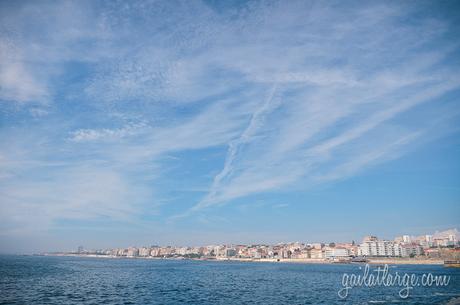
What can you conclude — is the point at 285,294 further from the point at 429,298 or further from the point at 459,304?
the point at 459,304

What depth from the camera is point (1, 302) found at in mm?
47875

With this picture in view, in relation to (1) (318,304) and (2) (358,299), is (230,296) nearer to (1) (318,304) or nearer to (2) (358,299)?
(1) (318,304)

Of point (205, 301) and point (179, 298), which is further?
point (179, 298)

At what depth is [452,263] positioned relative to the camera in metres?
170

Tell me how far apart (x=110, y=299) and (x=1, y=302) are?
551 inches

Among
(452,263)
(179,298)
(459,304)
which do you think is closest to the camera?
(459,304)

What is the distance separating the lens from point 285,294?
60.7 m

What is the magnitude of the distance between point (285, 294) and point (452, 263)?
149224 mm

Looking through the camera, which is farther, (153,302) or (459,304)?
(153,302)

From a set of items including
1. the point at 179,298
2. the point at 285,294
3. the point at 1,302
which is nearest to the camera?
the point at 1,302

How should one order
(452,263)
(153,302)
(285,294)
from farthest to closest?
(452,263) → (285,294) → (153,302)

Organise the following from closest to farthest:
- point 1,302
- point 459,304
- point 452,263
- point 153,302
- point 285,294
Answer: point 459,304 → point 1,302 → point 153,302 → point 285,294 → point 452,263

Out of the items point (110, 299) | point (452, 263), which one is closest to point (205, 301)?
point (110, 299)

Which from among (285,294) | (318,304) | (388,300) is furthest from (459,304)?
(285,294)
